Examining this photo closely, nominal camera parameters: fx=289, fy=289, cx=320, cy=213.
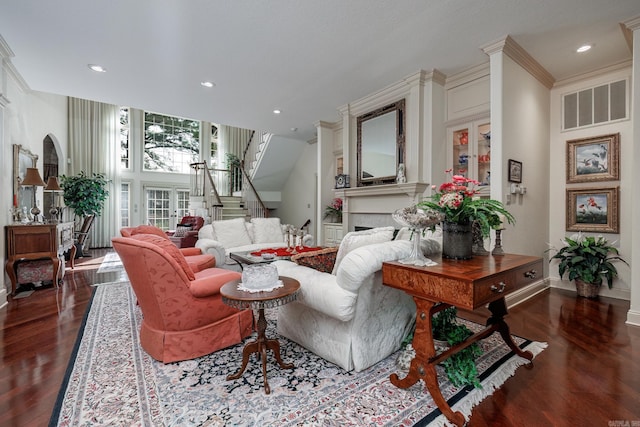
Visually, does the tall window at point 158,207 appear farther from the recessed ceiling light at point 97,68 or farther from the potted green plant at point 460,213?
the potted green plant at point 460,213

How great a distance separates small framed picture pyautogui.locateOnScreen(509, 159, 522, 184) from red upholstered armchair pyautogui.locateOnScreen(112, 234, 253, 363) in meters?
3.36

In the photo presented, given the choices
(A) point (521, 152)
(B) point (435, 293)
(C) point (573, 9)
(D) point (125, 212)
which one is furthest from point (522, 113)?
(D) point (125, 212)

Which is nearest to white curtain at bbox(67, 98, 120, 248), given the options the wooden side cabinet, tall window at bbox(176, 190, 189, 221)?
tall window at bbox(176, 190, 189, 221)

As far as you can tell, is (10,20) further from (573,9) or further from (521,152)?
(521,152)

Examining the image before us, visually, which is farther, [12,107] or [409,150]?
[409,150]

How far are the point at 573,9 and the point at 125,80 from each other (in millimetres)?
5518

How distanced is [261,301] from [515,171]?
339 centimetres

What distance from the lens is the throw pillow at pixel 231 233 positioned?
4.98 meters

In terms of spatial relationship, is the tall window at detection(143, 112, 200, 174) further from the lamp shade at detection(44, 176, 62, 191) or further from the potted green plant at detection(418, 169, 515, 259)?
the potted green plant at detection(418, 169, 515, 259)

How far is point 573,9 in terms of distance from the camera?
9.02 ft

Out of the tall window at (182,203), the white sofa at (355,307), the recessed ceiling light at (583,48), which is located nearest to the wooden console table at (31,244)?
the white sofa at (355,307)

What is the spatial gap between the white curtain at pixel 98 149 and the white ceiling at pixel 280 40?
376 cm

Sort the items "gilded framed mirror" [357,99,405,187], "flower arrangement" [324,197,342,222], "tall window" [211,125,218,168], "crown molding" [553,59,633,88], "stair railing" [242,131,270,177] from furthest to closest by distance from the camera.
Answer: "tall window" [211,125,218,168] → "stair railing" [242,131,270,177] → "flower arrangement" [324,197,342,222] → "gilded framed mirror" [357,99,405,187] → "crown molding" [553,59,633,88]

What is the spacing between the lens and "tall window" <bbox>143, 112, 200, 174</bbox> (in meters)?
9.33
